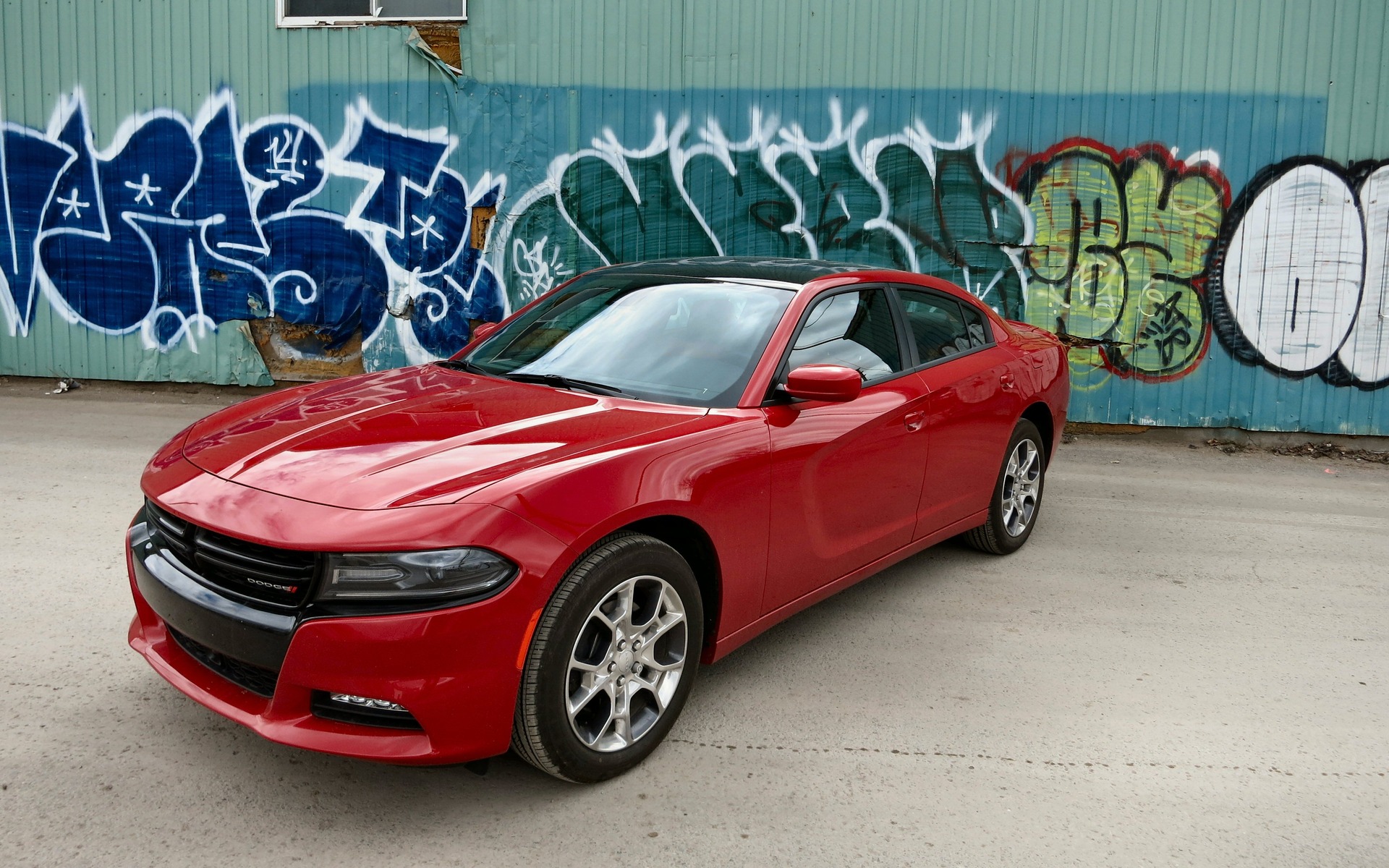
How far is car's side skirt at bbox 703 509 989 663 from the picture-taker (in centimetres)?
363

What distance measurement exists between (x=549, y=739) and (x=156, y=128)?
895 centimetres

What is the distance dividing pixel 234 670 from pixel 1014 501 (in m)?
3.93

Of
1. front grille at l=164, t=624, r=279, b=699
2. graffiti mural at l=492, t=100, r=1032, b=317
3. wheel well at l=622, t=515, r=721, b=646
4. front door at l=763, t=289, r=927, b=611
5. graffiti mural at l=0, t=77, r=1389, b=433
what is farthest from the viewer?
graffiti mural at l=492, t=100, r=1032, b=317

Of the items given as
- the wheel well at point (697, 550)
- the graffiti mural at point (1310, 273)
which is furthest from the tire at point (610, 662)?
the graffiti mural at point (1310, 273)

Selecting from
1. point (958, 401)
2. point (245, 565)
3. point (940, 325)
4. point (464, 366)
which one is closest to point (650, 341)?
point (464, 366)

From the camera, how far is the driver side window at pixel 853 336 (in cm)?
414

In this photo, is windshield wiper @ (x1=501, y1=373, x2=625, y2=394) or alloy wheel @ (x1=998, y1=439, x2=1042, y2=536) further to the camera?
alloy wheel @ (x1=998, y1=439, x2=1042, y2=536)

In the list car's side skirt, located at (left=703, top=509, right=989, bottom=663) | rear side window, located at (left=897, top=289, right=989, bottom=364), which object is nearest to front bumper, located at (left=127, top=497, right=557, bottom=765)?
car's side skirt, located at (left=703, top=509, right=989, bottom=663)

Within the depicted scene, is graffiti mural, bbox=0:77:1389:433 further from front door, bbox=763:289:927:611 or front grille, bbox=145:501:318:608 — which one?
front grille, bbox=145:501:318:608

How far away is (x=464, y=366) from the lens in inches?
175

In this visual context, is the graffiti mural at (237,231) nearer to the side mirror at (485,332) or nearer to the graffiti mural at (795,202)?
the graffiti mural at (795,202)

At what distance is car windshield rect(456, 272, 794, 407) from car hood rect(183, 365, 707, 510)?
0.50 ft

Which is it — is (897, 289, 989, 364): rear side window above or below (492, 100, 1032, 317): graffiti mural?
below

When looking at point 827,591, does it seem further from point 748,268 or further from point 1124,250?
point 1124,250
